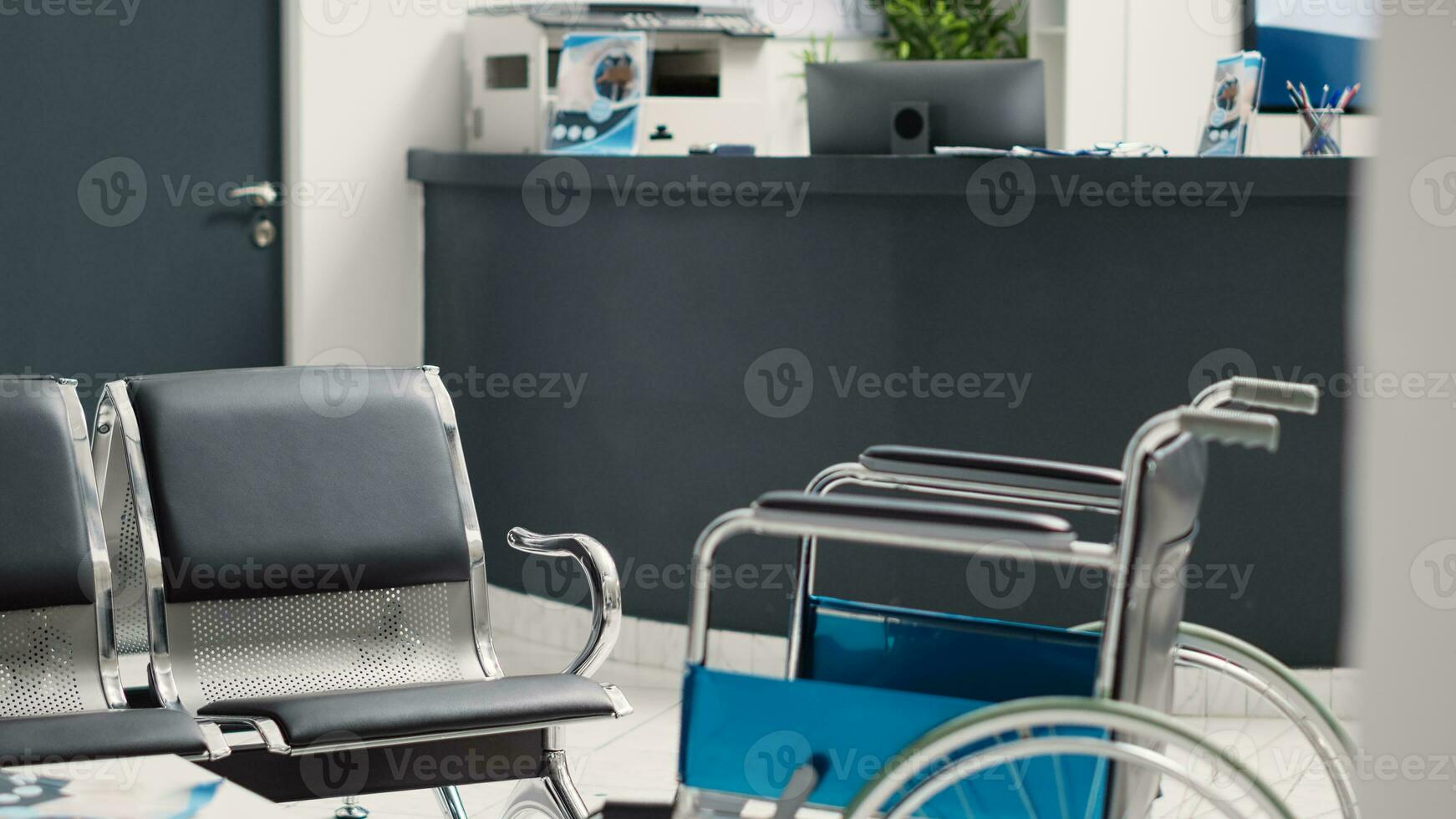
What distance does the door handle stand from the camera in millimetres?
3436

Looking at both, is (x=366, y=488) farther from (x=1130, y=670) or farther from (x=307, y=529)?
(x=1130, y=670)

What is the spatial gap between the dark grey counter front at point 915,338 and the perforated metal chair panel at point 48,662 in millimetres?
1537

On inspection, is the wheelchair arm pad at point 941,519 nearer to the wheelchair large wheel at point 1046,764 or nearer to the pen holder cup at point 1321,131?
the wheelchair large wheel at point 1046,764

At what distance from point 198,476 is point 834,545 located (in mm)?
1500

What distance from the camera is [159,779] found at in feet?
4.13

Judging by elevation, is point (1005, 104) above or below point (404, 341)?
above

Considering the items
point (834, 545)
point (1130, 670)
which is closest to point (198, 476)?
point (1130, 670)

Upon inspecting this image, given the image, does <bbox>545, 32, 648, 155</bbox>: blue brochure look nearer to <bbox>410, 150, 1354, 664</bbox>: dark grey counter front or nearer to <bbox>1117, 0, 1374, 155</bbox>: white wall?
<bbox>410, 150, 1354, 664</bbox>: dark grey counter front

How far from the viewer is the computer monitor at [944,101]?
315cm

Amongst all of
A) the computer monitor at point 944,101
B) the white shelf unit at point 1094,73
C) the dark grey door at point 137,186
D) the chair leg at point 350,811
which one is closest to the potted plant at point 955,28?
the white shelf unit at point 1094,73

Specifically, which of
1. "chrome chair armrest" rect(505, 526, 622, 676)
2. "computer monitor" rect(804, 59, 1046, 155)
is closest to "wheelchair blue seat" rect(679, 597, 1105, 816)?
"chrome chair armrest" rect(505, 526, 622, 676)

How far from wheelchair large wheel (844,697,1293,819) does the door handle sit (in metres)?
2.46

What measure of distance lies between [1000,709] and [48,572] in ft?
4.08

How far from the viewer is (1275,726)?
3049 mm
